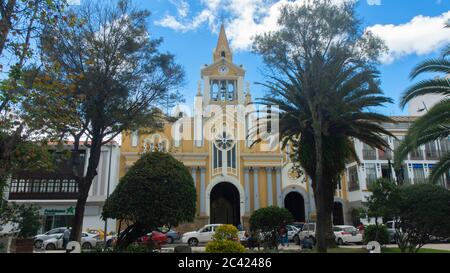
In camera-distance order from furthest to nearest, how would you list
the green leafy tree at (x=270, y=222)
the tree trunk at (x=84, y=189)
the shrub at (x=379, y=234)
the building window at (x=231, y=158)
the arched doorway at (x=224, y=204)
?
the arched doorway at (x=224, y=204)
the building window at (x=231, y=158)
the shrub at (x=379, y=234)
the green leafy tree at (x=270, y=222)
the tree trunk at (x=84, y=189)

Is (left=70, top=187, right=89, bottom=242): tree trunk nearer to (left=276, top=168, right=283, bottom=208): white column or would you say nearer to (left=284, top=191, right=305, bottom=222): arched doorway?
(left=276, top=168, right=283, bottom=208): white column

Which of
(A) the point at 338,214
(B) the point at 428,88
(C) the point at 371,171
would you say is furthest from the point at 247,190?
(B) the point at 428,88

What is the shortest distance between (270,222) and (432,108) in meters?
9.13

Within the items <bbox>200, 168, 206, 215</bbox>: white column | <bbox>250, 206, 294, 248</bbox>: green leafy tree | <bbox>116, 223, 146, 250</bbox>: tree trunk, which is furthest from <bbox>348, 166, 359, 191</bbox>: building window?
<bbox>116, 223, 146, 250</bbox>: tree trunk

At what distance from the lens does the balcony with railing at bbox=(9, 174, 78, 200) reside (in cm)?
3428

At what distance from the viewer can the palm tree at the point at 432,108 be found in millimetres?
12836

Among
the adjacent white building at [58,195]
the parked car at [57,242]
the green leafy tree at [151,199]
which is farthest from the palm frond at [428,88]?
the adjacent white building at [58,195]

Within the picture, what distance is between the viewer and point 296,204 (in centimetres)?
3925

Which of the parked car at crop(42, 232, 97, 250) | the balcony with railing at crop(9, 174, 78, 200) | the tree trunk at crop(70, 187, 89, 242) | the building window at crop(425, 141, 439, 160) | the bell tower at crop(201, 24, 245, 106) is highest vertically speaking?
the bell tower at crop(201, 24, 245, 106)

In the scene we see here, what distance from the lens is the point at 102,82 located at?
15914 millimetres

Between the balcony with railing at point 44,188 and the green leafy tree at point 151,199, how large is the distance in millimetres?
23856

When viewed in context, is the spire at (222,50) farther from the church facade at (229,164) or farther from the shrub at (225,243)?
the shrub at (225,243)

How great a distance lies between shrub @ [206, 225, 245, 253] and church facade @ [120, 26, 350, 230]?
2408 cm
